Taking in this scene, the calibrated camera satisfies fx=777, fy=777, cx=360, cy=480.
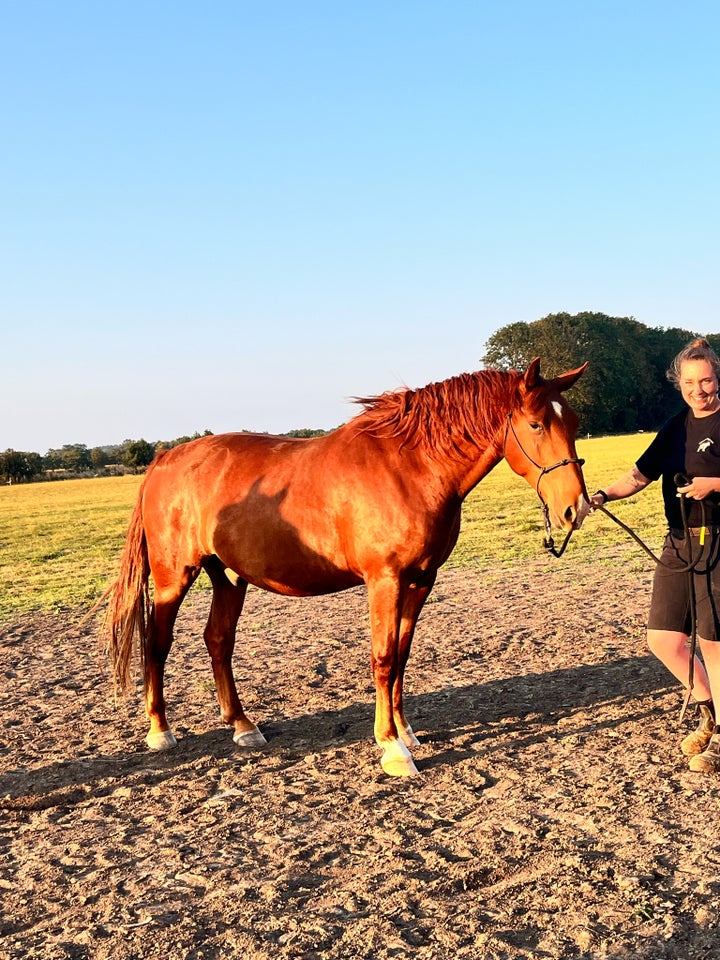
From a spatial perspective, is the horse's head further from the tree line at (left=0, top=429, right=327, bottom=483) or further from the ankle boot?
the tree line at (left=0, top=429, right=327, bottom=483)

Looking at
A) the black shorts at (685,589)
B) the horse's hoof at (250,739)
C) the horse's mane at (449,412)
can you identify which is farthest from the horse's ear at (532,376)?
the horse's hoof at (250,739)

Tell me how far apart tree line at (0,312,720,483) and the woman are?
201 feet

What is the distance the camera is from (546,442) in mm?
4633

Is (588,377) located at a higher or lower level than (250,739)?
higher

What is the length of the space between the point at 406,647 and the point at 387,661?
0.40 meters

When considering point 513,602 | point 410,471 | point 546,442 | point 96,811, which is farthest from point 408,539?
point 513,602

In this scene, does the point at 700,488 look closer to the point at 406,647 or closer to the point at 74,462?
the point at 406,647

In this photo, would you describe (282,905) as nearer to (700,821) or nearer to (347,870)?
(347,870)

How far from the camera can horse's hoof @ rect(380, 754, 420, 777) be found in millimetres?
4852

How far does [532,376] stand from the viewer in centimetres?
459

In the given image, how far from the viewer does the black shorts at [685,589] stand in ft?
15.4

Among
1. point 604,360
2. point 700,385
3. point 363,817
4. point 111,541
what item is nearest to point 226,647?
point 363,817

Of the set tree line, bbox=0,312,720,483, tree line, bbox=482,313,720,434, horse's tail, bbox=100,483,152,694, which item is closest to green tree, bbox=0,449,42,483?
tree line, bbox=0,312,720,483

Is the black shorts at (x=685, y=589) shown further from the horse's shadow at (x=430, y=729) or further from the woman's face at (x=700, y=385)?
the horse's shadow at (x=430, y=729)
